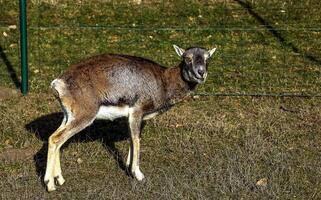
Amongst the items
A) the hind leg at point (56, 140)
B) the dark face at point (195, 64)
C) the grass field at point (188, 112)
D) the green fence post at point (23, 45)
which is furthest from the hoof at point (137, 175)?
the green fence post at point (23, 45)

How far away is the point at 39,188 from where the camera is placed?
789 cm

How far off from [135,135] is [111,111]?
1.27ft

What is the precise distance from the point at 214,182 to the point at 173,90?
1151 mm

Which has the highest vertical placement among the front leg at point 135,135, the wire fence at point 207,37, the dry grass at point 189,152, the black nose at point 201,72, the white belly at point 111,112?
the black nose at point 201,72

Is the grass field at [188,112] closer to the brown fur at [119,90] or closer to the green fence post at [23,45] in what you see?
the green fence post at [23,45]

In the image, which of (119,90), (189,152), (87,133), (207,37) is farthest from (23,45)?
(207,37)

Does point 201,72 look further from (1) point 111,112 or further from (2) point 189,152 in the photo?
(2) point 189,152

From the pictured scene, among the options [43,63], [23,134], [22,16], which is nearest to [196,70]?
[23,134]

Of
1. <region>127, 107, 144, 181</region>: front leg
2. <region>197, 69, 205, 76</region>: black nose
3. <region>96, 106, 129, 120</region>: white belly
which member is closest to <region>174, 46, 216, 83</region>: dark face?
<region>197, 69, 205, 76</region>: black nose

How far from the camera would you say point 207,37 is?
14281 mm

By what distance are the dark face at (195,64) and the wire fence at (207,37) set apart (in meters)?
3.00

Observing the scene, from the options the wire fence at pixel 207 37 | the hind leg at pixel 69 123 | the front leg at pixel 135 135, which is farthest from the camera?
the wire fence at pixel 207 37

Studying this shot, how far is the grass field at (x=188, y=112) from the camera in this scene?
7.98 m

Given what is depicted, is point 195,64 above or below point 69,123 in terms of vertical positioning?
above
